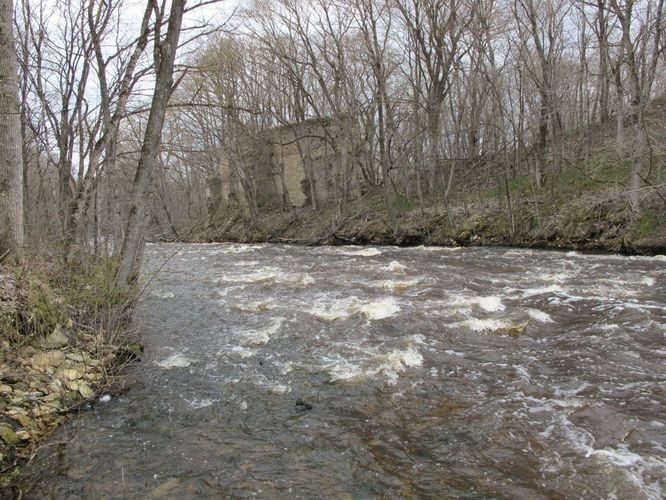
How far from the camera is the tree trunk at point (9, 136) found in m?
6.39

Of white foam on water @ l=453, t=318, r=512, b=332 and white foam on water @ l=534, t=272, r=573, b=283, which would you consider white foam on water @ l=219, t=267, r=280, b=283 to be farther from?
white foam on water @ l=534, t=272, r=573, b=283

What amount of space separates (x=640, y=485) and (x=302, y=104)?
28.5m

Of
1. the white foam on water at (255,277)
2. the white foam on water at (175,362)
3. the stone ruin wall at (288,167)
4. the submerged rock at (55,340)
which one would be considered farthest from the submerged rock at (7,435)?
the stone ruin wall at (288,167)

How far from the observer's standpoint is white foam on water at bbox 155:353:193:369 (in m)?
6.27

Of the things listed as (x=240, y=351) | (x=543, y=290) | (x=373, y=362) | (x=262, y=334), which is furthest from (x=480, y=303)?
(x=240, y=351)

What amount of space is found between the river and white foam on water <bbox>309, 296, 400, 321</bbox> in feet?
0.20

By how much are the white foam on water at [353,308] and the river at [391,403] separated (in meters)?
0.06

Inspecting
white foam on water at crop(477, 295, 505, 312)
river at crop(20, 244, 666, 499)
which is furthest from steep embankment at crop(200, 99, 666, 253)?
white foam on water at crop(477, 295, 505, 312)

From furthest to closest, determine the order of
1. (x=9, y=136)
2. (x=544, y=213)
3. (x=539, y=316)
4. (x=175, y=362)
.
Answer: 1. (x=544, y=213)
2. (x=539, y=316)
3. (x=9, y=136)
4. (x=175, y=362)

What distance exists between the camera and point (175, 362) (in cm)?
639

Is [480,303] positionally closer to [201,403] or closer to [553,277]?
[553,277]

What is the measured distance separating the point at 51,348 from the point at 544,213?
16152mm

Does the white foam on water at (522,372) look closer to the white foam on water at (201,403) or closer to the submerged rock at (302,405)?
the submerged rock at (302,405)

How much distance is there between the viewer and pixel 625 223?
13.2m
